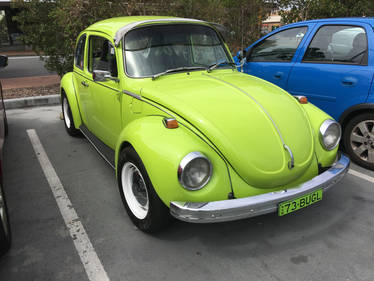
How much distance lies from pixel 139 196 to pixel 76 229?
0.68 m

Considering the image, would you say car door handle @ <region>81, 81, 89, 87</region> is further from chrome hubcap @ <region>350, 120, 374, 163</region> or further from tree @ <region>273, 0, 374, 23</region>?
tree @ <region>273, 0, 374, 23</region>

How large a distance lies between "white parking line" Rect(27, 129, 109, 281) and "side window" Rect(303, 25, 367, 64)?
3.78 m

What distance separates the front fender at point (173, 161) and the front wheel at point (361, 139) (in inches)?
102

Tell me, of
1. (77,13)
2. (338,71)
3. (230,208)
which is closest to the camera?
(230,208)

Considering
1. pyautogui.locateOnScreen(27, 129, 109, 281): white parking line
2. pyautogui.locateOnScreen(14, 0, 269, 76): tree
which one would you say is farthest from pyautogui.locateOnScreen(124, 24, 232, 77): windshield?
pyautogui.locateOnScreen(14, 0, 269, 76): tree

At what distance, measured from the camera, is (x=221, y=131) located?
272 centimetres

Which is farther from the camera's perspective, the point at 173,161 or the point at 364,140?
the point at 364,140

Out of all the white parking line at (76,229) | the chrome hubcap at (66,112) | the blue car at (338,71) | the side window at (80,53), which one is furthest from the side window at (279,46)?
the white parking line at (76,229)

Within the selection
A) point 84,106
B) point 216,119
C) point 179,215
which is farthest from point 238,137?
point 84,106

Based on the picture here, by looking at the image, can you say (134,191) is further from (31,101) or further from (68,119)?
(31,101)

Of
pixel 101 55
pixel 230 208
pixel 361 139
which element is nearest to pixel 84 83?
pixel 101 55

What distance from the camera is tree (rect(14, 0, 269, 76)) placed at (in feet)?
27.8

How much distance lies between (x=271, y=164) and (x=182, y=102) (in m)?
0.96

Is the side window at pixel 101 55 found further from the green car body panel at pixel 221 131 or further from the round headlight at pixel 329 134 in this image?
the round headlight at pixel 329 134
